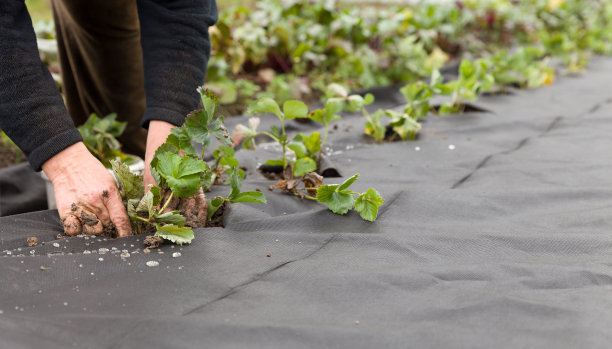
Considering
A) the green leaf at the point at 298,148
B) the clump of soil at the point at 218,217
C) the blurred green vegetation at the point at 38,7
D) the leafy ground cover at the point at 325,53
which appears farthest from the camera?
the blurred green vegetation at the point at 38,7

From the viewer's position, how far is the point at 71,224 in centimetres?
125

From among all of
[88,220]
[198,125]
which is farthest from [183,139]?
[88,220]

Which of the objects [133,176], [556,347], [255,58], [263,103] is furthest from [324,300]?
[255,58]

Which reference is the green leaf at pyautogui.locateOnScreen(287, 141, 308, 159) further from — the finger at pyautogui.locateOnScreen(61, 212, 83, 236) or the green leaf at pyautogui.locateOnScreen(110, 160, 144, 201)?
the finger at pyautogui.locateOnScreen(61, 212, 83, 236)

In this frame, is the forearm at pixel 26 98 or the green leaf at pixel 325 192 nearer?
the forearm at pixel 26 98

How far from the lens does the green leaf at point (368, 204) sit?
135cm

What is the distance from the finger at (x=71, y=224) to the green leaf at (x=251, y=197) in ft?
1.15

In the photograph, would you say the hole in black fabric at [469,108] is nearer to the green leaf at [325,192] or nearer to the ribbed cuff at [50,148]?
the green leaf at [325,192]

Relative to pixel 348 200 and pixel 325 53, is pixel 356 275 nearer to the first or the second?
pixel 348 200

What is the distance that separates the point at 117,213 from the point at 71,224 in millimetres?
100

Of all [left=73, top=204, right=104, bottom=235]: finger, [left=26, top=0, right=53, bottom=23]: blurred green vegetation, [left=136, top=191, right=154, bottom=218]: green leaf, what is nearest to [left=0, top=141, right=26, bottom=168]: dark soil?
[left=73, top=204, right=104, bottom=235]: finger

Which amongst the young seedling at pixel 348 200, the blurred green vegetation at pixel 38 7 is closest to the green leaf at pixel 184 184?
the young seedling at pixel 348 200

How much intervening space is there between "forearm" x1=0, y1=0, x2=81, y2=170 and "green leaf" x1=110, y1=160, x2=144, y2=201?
0.37ft

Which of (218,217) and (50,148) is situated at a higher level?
(50,148)
